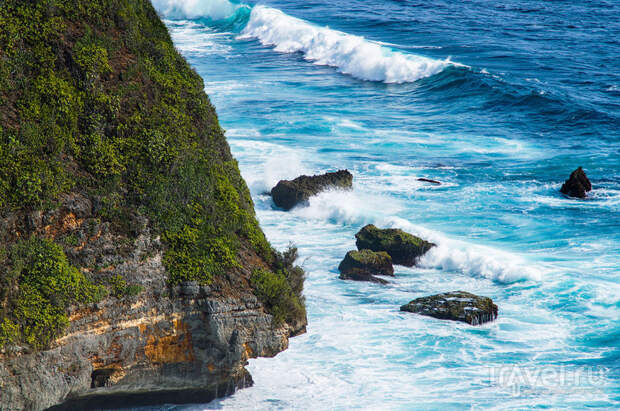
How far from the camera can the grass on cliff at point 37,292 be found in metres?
9.32

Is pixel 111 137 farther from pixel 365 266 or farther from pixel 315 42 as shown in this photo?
pixel 315 42

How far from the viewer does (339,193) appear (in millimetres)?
24625

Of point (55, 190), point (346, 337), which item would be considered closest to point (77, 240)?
point (55, 190)

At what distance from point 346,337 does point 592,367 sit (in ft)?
17.3

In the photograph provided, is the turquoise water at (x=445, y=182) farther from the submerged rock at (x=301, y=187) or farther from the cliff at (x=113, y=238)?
the cliff at (x=113, y=238)

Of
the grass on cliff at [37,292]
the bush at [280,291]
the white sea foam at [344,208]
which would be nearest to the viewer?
the grass on cliff at [37,292]

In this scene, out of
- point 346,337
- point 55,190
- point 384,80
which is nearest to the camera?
point 55,190

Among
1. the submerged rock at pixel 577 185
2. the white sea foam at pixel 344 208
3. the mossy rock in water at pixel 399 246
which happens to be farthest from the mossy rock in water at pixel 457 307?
the submerged rock at pixel 577 185

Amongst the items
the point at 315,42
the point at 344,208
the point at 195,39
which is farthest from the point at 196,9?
the point at 344,208

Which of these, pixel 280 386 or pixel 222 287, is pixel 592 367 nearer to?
pixel 280 386

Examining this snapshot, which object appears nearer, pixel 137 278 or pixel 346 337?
pixel 137 278

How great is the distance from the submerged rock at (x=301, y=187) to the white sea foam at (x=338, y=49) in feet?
70.6

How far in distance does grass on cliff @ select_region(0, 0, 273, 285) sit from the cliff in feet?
0.07

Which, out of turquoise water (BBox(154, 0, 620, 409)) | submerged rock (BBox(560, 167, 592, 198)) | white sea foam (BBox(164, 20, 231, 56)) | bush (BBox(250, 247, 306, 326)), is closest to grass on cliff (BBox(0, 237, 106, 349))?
bush (BBox(250, 247, 306, 326))
